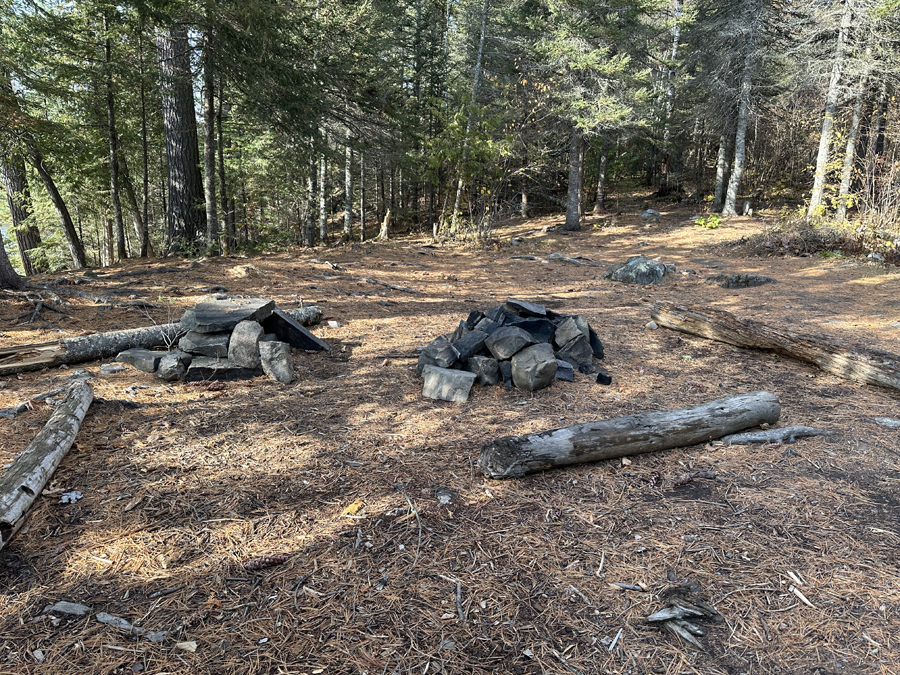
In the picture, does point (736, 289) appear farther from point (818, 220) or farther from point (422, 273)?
point (422, 273)

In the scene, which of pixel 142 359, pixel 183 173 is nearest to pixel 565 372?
pixel 142 359

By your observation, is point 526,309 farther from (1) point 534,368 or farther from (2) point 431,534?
(2) point 431,534

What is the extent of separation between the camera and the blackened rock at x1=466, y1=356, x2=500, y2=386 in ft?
14.8

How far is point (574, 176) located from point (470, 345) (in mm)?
15099

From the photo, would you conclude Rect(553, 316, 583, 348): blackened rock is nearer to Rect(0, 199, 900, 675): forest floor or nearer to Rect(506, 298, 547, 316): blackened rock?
Rect(506, 298, 547, 316): blackened rock

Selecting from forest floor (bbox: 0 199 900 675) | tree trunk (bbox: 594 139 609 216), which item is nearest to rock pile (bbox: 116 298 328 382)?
forest floor (bbox: 0 199 900 675)

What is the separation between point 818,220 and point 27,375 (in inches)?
628

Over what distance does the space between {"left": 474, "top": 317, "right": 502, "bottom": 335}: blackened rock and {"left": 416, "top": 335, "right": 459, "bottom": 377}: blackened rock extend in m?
0.39

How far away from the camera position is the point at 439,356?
4.65m

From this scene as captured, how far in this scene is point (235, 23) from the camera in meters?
8.34

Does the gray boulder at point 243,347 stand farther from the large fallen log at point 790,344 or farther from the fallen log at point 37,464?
the large fallen log at point 790,344

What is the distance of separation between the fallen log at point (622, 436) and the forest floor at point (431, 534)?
0.10 metres

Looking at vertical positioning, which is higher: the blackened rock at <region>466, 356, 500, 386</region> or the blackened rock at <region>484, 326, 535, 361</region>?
the blackened rock at <region>484, 326, 535, 361</region>

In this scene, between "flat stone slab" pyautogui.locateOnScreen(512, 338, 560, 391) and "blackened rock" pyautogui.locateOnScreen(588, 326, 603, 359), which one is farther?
"blackened rock" pyautogui.locateOnScreen(588, 326, 603, 359)
